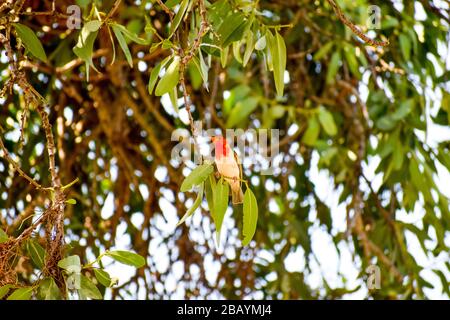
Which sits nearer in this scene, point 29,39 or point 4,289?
point 4,289

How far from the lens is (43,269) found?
1.04 m

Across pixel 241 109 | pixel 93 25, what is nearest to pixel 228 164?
pixel 93 25

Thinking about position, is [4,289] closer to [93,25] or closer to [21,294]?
[21,294]

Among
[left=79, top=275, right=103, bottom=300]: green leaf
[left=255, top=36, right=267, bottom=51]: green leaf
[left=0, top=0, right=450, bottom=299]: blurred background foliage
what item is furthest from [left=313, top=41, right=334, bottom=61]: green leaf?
[left=79, top=275, right=103, bottom=300]: green leaf

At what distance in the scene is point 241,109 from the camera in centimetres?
202

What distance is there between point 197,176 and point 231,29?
24 cm

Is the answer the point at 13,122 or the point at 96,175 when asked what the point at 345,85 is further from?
the point at 13,122

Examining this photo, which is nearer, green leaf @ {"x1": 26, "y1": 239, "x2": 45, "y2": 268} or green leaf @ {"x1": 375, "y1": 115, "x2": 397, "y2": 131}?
green leaf @ {"x1": 26, "y1": 239, "x2": 45, "y2": 268}

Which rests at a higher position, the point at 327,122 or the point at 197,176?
the point at 327,122

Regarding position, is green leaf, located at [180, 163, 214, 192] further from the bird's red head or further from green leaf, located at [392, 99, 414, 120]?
green leaf, located at [392, 99, 414, 120]

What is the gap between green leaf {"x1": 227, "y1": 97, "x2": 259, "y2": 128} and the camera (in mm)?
2012

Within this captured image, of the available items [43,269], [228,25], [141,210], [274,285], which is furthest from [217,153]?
[141,210]

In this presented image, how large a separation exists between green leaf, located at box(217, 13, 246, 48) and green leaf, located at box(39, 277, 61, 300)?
38 cm
